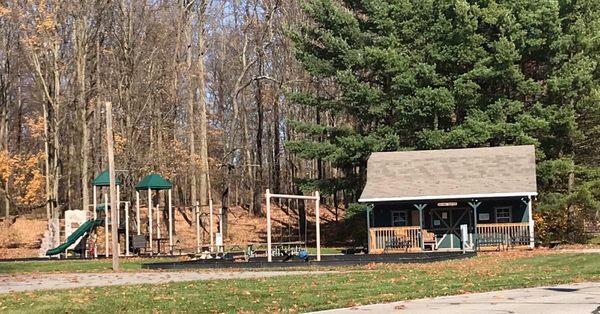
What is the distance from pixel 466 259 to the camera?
30.0m

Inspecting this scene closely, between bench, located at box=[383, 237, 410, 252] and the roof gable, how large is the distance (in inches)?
76.5

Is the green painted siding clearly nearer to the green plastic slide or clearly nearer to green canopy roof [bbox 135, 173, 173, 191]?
green canopy roof [bbox 135, 173, 173, 191]

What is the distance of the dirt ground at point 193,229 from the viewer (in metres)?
50.1

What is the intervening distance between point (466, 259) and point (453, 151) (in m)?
13.0

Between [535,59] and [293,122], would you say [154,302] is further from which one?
[535,59]

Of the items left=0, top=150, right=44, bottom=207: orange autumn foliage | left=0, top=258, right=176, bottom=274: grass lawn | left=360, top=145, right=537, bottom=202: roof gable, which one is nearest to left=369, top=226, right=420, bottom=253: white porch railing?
left=360, top=145, right=537, bottom=202: roof gable

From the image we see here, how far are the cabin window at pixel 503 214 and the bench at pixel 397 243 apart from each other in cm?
467

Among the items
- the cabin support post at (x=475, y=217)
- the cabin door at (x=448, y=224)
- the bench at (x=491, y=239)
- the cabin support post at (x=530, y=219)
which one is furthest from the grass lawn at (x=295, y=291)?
the cabin door at (x=448, y=224)

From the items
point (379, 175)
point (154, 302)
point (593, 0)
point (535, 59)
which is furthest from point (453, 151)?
point (154, 302)

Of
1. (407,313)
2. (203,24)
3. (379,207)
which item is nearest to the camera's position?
(407,313)

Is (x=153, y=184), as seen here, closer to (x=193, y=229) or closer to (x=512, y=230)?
(x=193, y=229)

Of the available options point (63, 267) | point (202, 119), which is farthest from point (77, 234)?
point (202, 119)

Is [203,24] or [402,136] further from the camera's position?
[203,24]

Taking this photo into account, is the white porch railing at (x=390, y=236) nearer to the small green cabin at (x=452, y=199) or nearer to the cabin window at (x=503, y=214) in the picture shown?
the small green cabin at (x=452, y=199)
